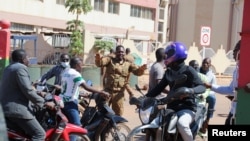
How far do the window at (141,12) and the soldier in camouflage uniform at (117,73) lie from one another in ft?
128

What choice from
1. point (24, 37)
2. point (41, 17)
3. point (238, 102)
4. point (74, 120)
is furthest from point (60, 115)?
point (41, 17)

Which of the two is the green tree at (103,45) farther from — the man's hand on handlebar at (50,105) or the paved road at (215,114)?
the man's hand on handlebar at (50,105)

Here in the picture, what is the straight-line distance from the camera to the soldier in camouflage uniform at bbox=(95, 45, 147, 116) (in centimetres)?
895

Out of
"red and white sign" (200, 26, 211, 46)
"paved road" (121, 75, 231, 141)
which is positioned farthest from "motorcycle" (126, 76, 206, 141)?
"red and white sign" (200, 26, 211, 46)

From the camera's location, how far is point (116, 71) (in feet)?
29.3

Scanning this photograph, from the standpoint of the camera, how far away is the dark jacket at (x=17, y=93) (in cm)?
630

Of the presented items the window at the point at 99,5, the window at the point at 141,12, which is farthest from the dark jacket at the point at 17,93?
the window at the point at 141,12

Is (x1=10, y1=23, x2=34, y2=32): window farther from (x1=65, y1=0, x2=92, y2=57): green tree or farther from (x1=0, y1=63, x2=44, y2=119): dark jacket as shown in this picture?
(x1=0, y1=63, x2=44, y2=119): dark jacket

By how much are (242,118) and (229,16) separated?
144ft

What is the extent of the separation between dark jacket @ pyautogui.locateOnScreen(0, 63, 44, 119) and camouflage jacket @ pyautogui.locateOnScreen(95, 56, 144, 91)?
8.59 ft

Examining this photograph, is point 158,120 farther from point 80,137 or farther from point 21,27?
point 21,27

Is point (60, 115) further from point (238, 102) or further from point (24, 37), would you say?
point (24, 37)

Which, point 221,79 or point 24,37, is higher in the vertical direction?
point 24,37

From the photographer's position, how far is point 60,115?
716cm
